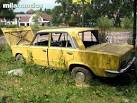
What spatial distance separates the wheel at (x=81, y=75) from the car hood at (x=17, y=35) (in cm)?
399

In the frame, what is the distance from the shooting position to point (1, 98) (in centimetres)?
796

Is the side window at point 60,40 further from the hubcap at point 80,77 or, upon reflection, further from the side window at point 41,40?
the hubcap at point 80,77

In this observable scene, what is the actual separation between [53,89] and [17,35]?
5142 millimetres

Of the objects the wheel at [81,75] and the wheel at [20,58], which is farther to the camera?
the wheel at [20,58]

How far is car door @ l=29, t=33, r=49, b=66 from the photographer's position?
35.1ft

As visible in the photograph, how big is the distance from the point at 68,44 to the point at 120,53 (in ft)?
5.47

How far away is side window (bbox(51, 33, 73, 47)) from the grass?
2.67ft

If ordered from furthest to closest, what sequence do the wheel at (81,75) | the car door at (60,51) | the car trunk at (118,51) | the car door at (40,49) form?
1. the car door at (40,49)
2. the car door at (60,51)
3. the wheel at (81,75)
4. the car trunk at (118,51)

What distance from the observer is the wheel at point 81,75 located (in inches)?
381

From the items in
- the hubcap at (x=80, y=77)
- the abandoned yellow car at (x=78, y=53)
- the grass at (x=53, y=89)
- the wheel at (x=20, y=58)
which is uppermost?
the abandoned yellow car at (x=78, y=53)

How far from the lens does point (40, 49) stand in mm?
10781

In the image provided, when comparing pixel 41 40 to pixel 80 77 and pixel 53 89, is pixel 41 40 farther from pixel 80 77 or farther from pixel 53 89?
pixel 53 89

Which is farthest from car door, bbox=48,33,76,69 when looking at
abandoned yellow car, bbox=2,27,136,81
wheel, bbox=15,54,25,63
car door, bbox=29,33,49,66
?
wheel, bbox=15,54,25,63

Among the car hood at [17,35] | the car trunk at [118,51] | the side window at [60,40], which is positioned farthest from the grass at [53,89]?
the car hood at [17,35]
